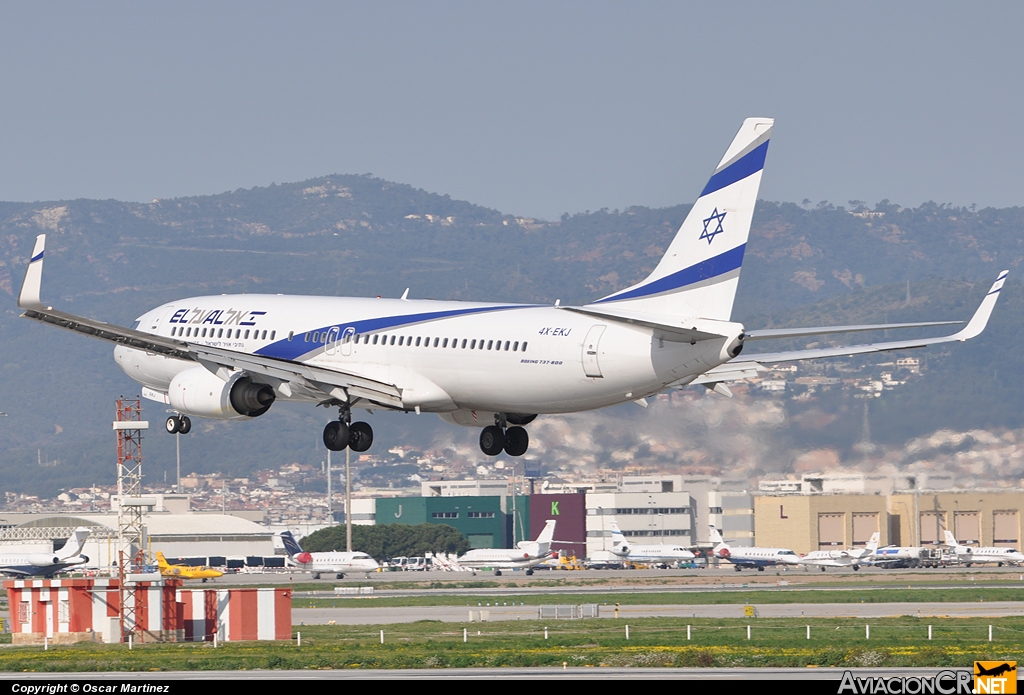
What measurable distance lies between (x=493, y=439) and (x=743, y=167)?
15116 millimetres

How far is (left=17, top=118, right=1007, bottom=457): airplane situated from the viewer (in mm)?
48906

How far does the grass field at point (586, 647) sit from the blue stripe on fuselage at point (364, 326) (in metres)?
10.8

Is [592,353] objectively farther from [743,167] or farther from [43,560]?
[43,560]

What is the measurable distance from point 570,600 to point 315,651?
44380mm

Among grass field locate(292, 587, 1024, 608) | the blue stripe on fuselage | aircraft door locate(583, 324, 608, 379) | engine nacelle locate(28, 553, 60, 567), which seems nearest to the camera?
aircraft door locate(583, 324, 608, 379)

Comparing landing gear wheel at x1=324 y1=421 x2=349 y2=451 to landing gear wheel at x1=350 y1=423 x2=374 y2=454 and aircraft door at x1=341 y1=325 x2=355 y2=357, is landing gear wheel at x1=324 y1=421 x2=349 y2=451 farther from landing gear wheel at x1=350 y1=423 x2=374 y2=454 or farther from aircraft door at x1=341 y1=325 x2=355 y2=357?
aircraft door at x1=341 y1=325 x2=355 y2=357

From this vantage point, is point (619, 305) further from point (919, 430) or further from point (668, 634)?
point (919, 430)

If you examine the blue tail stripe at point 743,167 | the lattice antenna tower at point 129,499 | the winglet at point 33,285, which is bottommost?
the lattice antenna tower at point 129,499

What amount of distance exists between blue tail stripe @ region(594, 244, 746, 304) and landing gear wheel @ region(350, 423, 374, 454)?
12119mm

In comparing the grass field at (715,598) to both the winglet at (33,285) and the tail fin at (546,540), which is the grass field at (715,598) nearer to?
the winglet at (33,285)

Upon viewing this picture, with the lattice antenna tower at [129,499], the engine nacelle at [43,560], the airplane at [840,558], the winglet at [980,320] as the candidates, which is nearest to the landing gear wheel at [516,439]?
the winglet at [980,320]

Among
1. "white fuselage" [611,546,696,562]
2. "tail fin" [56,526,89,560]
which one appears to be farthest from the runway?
"white fuselage" [611,546,696,562]

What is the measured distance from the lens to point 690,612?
275 ft

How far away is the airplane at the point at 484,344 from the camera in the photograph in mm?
48906
